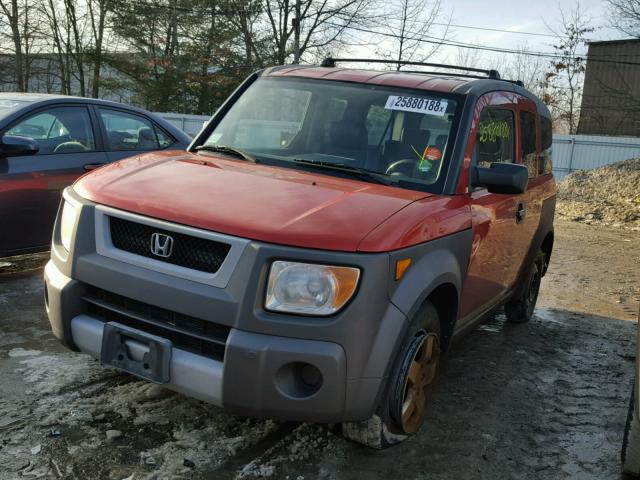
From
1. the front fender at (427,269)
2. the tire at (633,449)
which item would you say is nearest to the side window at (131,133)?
the front fender at (427,269)

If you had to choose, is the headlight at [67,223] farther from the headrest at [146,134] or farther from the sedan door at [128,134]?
the headrest at [146,134]

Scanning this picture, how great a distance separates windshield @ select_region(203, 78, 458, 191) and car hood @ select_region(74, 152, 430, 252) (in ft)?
0.75

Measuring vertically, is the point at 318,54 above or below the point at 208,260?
above

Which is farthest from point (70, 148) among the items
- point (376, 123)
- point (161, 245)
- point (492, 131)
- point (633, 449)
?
point (633, 449)

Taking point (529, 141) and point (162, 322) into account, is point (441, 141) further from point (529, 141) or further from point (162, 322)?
point (162, 322)

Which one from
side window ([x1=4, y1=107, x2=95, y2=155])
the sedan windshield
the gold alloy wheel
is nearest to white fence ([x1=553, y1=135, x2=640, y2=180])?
side window ([x1=4, y1=107, x2=95, y2=155])

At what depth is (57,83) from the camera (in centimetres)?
3078

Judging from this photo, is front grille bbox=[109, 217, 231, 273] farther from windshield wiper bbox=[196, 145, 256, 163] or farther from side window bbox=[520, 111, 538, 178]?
side window bbox=[520, 111, 538, 178]

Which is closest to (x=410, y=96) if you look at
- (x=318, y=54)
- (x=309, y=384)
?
(x=309, y=384)

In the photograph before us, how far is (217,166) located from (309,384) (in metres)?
1.34

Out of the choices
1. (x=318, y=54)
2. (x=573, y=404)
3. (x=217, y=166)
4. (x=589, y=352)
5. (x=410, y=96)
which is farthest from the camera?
(x=318, y=54)

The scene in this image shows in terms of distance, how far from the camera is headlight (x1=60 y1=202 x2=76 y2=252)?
299 centimetres

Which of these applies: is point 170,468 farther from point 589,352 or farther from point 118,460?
point 589,352

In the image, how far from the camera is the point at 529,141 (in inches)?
191
